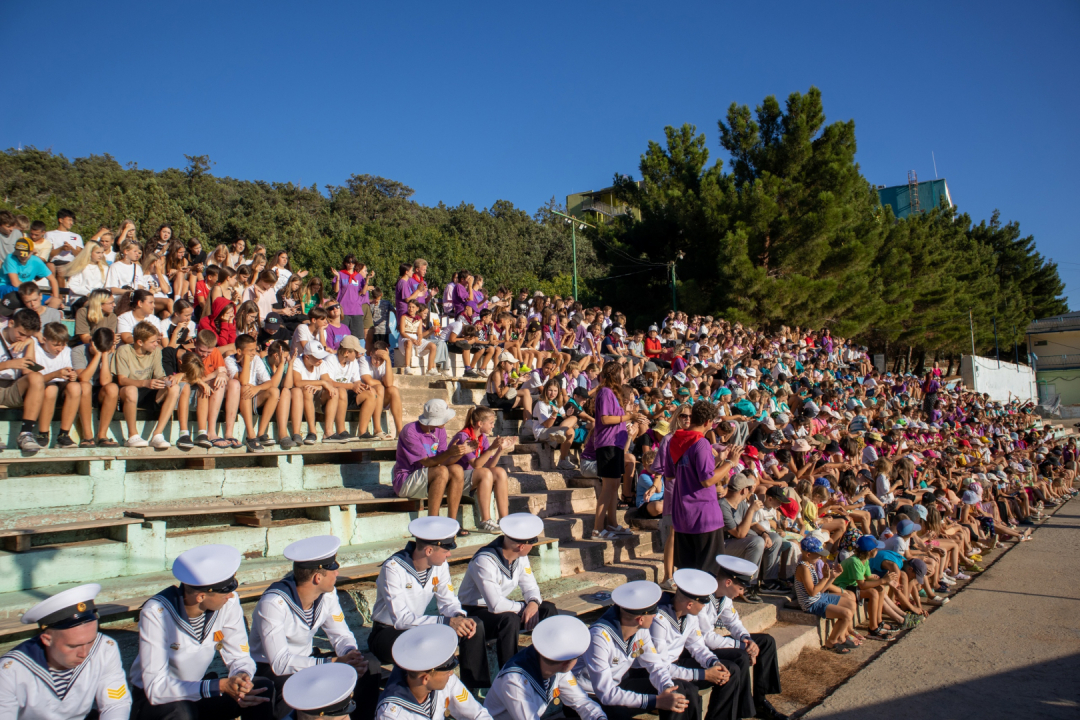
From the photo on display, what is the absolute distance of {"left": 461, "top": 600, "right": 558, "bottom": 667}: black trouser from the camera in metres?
4.09

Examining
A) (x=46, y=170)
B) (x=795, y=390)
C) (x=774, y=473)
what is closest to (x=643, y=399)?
(x=774, y=473)

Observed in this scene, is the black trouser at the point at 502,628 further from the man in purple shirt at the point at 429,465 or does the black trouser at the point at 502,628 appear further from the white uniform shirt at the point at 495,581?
the man in purple shirt at the point at 429,465

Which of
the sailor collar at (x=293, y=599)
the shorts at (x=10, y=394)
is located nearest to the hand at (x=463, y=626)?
the sailor collar at (x=293, y=599)

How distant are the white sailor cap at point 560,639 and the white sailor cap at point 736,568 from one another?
1.53 metres

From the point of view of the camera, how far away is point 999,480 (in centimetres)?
1320

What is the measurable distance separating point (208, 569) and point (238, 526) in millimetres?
2131

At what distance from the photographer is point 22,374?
16.6ft

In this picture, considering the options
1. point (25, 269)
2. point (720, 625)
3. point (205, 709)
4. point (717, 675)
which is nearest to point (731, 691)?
point (717, 675)

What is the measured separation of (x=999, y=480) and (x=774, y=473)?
24.3 feet

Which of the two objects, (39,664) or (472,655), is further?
(472,655)

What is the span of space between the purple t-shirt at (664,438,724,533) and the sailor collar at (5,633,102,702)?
13.3ft

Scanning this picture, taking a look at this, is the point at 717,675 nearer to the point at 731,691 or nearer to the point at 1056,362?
the point at 731,691

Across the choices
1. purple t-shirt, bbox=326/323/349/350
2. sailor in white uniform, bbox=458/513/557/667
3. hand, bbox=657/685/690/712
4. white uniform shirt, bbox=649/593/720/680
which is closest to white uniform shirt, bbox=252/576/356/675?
sailor in white uniform, bbox=458/513/557/667

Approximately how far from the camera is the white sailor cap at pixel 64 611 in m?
2.71
